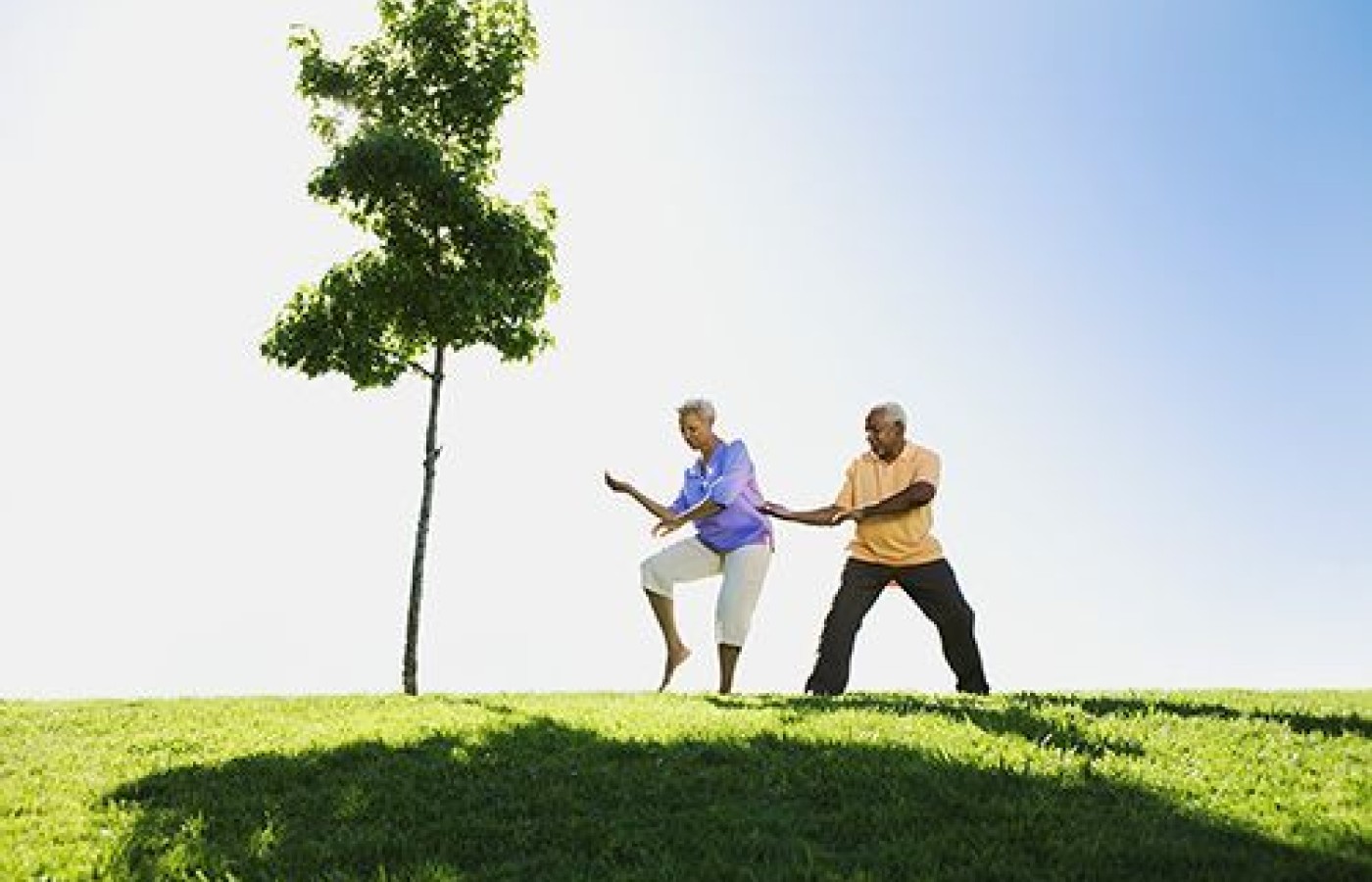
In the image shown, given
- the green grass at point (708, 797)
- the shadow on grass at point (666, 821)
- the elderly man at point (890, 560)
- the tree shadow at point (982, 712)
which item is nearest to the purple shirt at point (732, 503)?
the elderly man at point (890, 560)

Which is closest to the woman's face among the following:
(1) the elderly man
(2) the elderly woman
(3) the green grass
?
(2) the elderly woman

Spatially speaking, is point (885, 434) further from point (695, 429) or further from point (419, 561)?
point (419, 561)

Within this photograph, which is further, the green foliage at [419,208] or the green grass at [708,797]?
the green foliage at [419,208]

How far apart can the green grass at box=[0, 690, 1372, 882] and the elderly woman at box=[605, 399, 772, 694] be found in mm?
2310

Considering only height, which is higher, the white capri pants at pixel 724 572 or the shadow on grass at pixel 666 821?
the white capri pants at pixel 724 572

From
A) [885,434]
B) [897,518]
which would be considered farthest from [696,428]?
[897,518]

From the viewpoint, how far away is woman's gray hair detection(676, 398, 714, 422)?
1245cm

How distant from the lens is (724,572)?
41.1 ft

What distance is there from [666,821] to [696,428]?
238 inches

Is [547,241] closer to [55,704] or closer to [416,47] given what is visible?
[416,47]

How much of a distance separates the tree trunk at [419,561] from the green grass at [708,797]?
5.63 m

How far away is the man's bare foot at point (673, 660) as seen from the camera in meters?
12.8

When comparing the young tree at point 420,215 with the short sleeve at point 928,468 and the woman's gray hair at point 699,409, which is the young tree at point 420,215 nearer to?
the woman's gray hair at point 699,409

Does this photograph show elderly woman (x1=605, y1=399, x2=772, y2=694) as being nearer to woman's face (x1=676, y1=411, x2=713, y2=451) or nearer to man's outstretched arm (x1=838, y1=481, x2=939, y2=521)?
woman's face (x1=676, y1=411, x2=713, y2=451)
